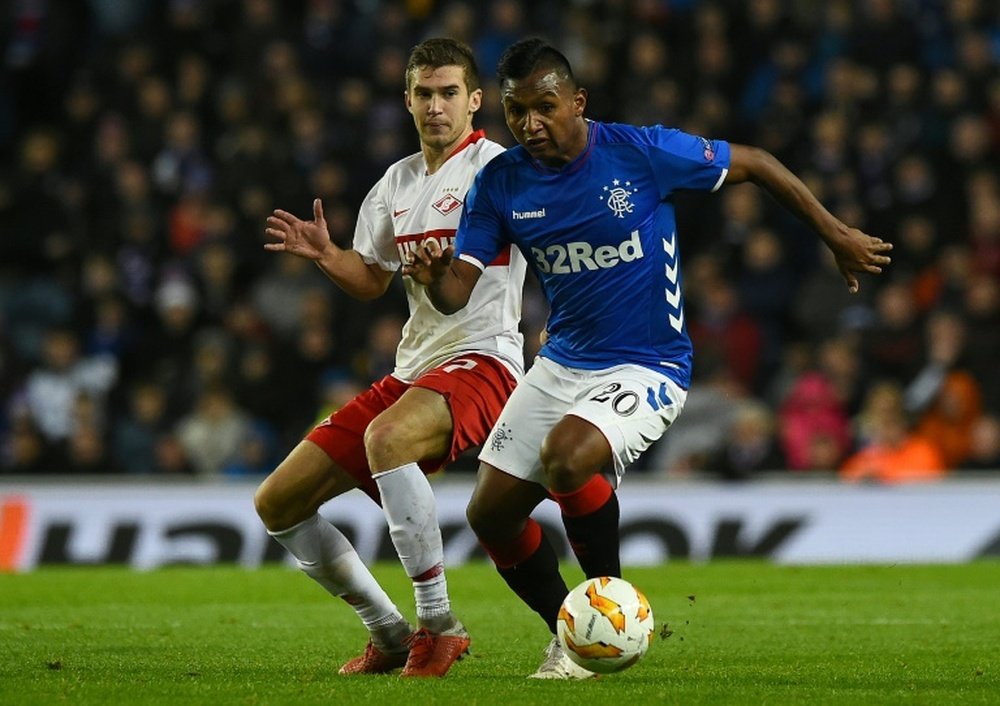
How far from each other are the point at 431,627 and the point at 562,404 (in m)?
1.00

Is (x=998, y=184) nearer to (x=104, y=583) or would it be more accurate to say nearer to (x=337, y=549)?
(x=104, y=583)

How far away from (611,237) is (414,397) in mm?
989

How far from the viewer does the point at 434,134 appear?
7305 millimetres

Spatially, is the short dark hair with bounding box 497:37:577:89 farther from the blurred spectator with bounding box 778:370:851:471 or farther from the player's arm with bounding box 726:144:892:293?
the blurred spectator with bounding box 778:370:851:471

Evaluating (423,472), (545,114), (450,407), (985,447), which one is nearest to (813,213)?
(545,114)

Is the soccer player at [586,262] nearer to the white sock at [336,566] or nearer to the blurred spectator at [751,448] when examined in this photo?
the white sock at [336,566]

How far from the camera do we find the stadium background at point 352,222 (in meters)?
14.5

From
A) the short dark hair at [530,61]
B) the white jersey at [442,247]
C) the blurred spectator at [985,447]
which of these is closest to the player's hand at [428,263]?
the white jersey at [442,247]

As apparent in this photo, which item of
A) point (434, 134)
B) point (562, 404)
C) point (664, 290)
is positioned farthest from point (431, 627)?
point (434, 134)

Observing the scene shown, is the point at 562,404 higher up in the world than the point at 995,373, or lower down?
higher up

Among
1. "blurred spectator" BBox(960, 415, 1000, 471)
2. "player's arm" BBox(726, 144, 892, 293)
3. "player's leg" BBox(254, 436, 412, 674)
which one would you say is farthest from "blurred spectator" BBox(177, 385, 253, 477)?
"player's arm" BBox(726, 144, 892, 293)

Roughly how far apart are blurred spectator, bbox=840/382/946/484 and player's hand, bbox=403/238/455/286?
7.72m

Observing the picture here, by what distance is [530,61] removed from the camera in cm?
657

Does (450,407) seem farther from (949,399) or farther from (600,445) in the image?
(949,399)
